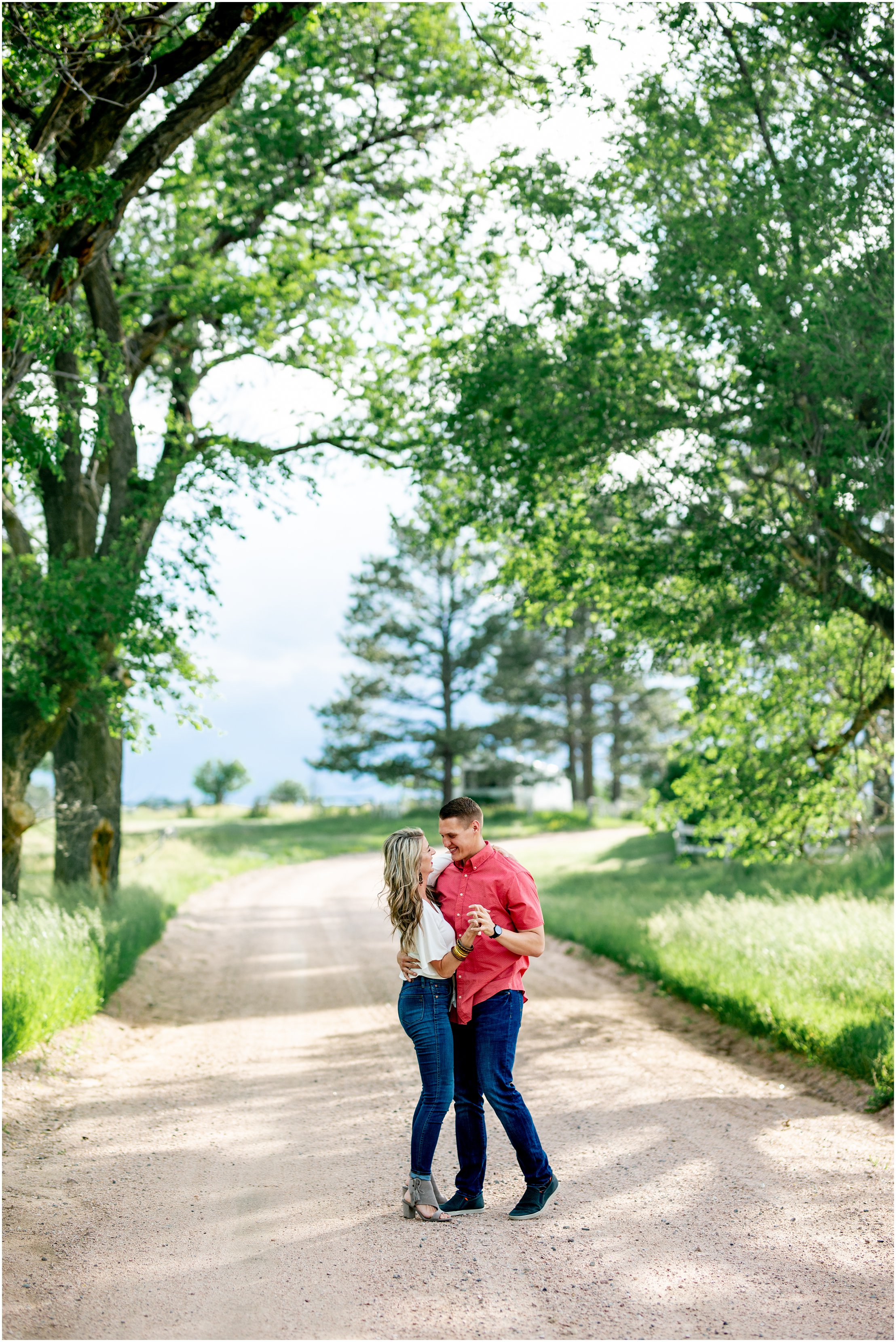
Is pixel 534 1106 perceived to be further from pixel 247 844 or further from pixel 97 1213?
pixel 247 844

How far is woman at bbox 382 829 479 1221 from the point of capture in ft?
16.6

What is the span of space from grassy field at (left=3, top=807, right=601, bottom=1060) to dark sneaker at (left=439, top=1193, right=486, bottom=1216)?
13.9 feet

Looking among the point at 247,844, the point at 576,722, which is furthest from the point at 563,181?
the point at 576,722

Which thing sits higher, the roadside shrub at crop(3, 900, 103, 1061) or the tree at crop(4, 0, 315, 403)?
the tree at crop(4, 0, 315, 403)

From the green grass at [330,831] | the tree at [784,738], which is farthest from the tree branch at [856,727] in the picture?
the green grass at [330,831]

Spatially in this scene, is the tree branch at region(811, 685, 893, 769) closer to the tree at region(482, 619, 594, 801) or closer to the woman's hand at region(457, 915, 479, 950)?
the woman's hand at region(457, 915, 479, 950)

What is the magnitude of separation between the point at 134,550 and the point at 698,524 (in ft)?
19.3

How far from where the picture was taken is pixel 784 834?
12.6 meters

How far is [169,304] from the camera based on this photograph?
1441cm

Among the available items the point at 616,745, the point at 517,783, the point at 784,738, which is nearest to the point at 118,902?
the point at 784,738

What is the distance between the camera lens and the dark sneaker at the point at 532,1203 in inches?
198

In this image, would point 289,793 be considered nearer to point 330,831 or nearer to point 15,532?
point 330,831

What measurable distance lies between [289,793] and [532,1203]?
54.4 metres

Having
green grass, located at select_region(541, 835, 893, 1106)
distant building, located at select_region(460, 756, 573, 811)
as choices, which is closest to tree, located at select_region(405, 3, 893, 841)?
green grass, located at select_region(541, 835, 893, 1106)
